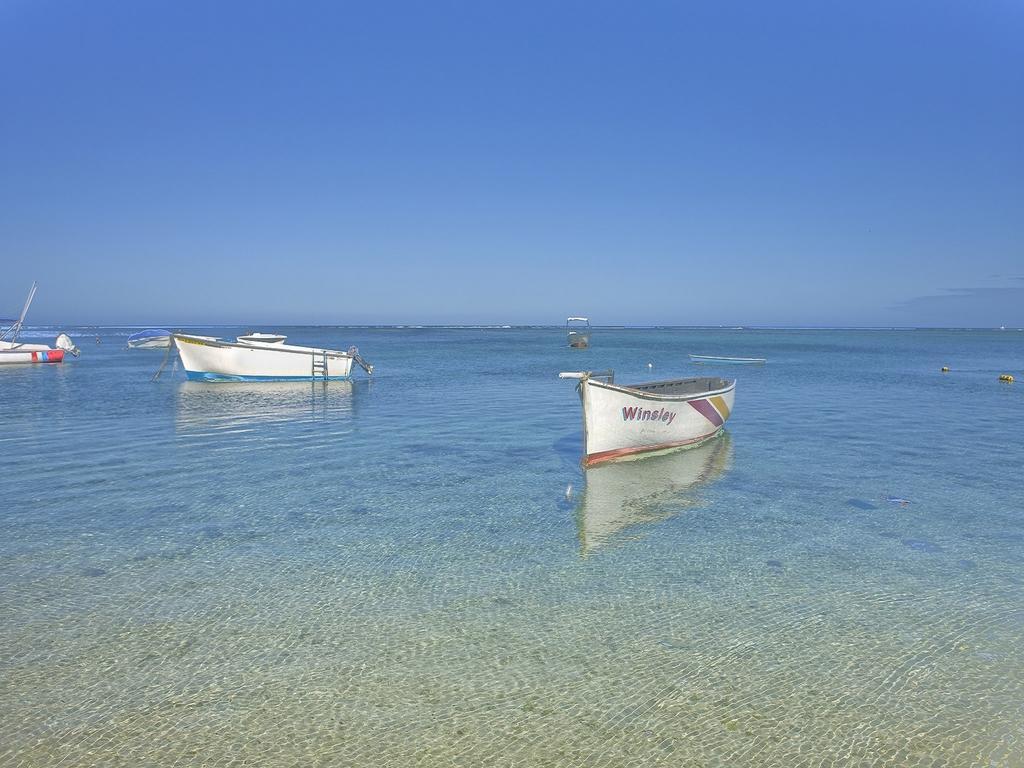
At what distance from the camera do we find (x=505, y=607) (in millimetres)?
7734

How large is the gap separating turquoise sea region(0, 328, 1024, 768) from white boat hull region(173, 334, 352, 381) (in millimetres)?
16789

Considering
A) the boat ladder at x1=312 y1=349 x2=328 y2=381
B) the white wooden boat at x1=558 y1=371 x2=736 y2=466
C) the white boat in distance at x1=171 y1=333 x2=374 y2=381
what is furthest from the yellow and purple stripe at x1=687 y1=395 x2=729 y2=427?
the boat ladder at x1=312 y1=349 x2=328 y2=381

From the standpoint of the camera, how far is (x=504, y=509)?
11.9 m

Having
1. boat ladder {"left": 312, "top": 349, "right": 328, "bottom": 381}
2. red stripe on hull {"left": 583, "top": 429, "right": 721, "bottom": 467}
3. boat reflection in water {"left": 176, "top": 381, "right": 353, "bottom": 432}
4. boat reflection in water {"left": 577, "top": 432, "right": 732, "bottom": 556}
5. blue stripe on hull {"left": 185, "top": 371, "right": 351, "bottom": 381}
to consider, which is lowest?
boat reflection in water {"left": 577, "top": 432, "right": 732, "bottom": 556}

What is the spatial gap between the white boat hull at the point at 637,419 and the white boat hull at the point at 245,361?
22.4m

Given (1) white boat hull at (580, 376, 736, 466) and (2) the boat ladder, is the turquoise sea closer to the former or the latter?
(1) white boat hull at (580, 376, 736, 466)

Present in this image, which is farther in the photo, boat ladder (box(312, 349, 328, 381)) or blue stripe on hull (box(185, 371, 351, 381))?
boat ladder (box(312, 349, 328, 381))

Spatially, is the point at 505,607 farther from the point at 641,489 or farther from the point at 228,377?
the point at 228,377

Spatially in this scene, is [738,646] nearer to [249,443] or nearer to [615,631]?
[615,631]

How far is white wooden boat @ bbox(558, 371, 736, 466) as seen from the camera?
1500 cm

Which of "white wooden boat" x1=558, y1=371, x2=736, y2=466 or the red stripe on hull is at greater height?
"white wooden boat" x1=558, y1=371, x2=736, y2=466

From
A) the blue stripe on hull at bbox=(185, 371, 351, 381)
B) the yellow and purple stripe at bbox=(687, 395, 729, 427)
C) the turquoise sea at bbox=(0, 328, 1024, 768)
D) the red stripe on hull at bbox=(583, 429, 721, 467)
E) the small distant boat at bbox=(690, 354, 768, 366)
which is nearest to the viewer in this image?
the turquoise sea at bbox=(0, 328, 1024, 768)

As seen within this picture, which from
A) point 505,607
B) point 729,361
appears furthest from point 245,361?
point 729,361

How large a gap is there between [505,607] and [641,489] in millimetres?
6407
